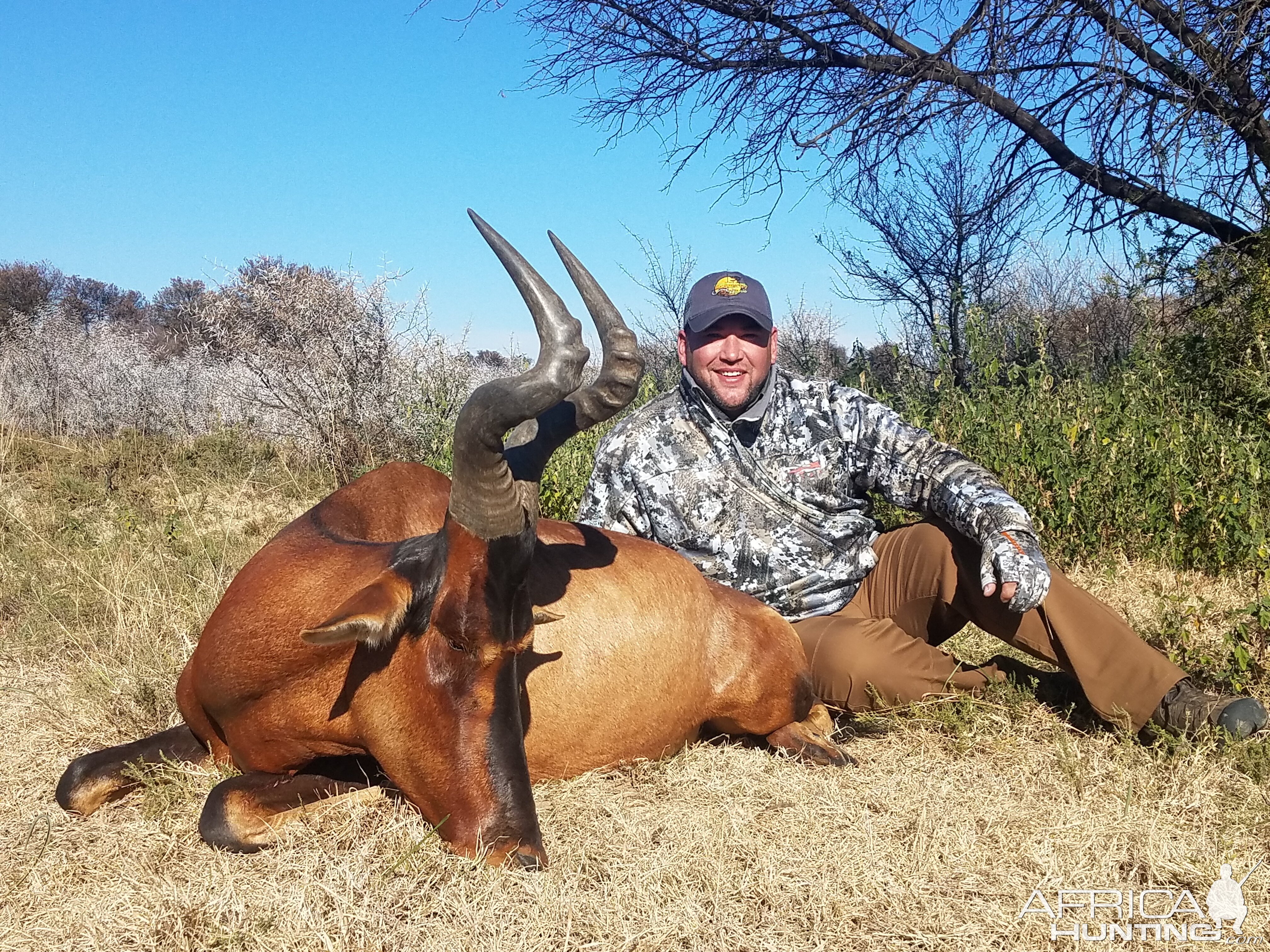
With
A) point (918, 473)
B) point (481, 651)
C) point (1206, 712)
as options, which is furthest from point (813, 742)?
point (481, 651)

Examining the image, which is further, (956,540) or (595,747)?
(956,540)

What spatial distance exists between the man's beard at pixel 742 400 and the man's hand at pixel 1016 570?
1335 millimetres

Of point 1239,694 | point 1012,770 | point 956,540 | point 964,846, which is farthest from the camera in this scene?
point 956,540

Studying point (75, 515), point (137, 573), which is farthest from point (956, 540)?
point (75, 515)

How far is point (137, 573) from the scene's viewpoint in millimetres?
6734

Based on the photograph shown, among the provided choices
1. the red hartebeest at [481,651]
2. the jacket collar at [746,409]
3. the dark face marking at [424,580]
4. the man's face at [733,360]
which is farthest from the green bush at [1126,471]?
the dark face marking at [424,580]

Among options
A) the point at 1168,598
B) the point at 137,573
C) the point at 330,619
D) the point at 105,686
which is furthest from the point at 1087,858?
the point at 137,573

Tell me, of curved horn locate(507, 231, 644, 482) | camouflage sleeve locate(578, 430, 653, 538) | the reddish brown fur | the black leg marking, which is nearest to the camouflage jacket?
camouflage sleeve locate(578, 430, 653, 538)

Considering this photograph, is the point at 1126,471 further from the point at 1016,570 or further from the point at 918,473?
the point at 1016,570

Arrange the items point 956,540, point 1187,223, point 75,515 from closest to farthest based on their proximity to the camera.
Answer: point 956,540 → point 75,515 → point 1187,223

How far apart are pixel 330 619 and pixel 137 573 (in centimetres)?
448

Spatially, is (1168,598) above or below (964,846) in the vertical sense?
above

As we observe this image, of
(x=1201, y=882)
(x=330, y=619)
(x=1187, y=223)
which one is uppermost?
(x=1187, y=223)

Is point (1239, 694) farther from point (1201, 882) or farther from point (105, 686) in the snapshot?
point (105, 686)
